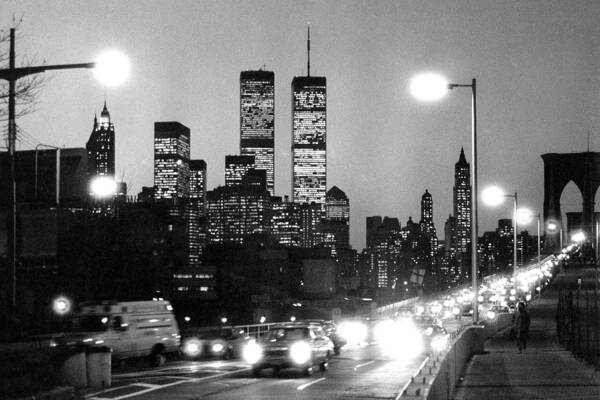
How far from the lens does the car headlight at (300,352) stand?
28.4 m

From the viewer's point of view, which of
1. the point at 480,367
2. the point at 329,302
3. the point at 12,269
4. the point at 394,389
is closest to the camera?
the point at 12,269

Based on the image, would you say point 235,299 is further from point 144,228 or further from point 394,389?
point 394,389

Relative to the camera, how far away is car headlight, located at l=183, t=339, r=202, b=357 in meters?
38.4

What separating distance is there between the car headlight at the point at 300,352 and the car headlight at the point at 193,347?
413 inches

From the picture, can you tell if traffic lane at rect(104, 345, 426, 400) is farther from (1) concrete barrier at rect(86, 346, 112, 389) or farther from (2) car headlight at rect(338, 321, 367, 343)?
(2) car headlight at rect(338, 321, 367, 343)

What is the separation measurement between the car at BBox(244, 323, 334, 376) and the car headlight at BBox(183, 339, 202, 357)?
868 cm

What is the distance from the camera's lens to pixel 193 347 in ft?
126

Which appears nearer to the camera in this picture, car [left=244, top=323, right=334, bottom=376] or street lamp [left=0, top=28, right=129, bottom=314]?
street lamp [left=0, top=28, right=129, bottom=314]

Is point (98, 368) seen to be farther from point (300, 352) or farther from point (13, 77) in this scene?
point (13, 77)

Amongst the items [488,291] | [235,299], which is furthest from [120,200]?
[488,291]

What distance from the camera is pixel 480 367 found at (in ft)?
94.7

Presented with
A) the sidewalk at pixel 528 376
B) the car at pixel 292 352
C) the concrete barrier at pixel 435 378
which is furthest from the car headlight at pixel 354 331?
the concrete barrier at pixel 435 378

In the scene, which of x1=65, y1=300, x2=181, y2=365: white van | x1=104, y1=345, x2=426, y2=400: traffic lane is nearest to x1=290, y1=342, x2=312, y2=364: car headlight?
x1=104, y1=345, x2=426, y2=400: traffic lane

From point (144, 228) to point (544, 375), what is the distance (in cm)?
8402
